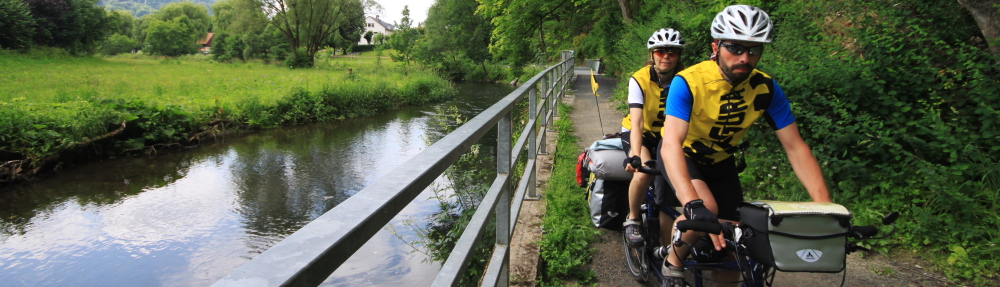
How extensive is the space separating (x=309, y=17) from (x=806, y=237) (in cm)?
5530

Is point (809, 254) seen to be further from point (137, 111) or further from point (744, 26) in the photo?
point (137, 111)

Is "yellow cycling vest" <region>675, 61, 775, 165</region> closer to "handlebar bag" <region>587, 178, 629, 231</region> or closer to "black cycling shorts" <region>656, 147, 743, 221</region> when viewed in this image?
"black cycling shorts" <region>656, 147, 743, 221</region>

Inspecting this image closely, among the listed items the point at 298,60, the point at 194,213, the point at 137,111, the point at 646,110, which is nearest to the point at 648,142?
the point at 646,110

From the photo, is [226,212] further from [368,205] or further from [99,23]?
[99,23]

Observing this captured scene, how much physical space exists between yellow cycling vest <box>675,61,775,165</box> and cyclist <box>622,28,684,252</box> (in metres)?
0.76

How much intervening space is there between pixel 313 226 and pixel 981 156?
16.4ft

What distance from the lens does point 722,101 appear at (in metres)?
2.55

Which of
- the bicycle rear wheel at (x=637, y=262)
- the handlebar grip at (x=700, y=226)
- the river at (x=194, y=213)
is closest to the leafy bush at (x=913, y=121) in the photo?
the bicycle rear wheel at (x=637, y=262)

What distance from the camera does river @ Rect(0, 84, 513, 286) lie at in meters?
7.39

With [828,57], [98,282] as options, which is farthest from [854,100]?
[98,282]

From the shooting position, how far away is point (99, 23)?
4553 centimetres

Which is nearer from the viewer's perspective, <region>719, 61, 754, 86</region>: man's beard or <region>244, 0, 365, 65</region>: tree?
<region>719, 61, 754, 86</region>: man's beard

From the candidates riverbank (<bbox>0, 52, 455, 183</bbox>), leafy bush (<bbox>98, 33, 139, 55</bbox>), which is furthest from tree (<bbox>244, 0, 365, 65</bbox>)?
riverbank (<bbox>0, 52, 455, 183</bbox>)

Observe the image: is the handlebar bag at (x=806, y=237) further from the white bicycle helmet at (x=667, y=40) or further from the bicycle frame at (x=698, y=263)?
the white bicycle helmet at (x=667, y=40)
